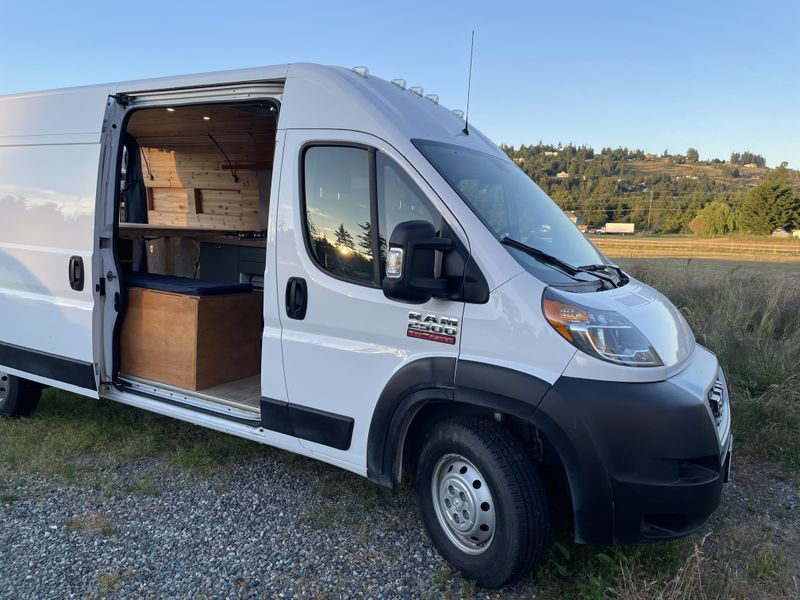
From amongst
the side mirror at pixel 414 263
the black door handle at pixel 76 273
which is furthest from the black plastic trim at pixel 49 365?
the side mirror at pixel 414 263

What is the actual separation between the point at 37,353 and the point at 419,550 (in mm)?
3222

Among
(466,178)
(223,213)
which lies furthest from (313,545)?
(223,213)

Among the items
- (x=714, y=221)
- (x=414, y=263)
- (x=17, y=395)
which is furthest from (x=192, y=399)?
(x=714, y=221)

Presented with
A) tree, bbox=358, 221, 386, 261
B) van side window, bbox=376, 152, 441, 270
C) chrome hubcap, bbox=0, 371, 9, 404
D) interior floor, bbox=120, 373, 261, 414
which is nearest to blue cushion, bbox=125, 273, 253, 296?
interior floor, bbox=120, 373, 261, 414

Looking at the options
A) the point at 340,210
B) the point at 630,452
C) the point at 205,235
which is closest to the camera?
the point at 630,452

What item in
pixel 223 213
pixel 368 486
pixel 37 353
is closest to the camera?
pixel 368 486

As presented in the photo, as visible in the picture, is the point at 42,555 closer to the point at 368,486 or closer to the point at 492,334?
the point at 368,486

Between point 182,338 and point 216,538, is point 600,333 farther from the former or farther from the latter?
point 182,338

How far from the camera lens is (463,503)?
112 inches

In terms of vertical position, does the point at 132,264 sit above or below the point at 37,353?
above

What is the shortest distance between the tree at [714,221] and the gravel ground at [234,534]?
150 ft

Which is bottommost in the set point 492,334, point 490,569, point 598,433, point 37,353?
point 490,569

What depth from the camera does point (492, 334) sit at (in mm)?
2578

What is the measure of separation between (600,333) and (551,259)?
0.56 metres
